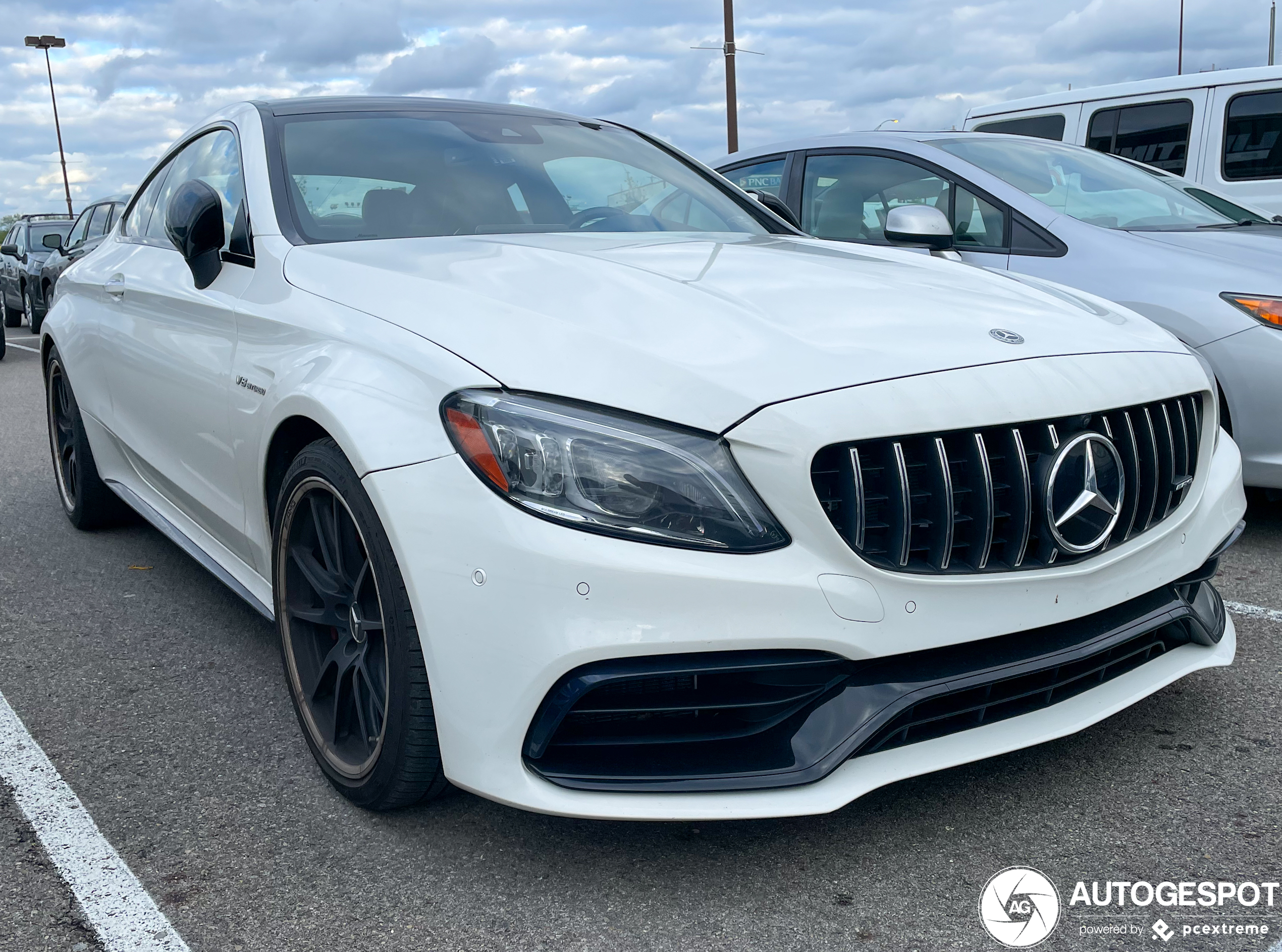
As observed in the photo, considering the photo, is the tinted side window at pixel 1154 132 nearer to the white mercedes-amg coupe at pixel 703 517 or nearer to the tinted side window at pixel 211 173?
the white mercedes-amg coupe at pixel 703 517

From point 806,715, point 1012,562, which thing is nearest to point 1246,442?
point 1012,562

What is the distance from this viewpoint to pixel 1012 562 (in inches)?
80.6

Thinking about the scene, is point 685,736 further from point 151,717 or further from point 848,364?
point 151,717

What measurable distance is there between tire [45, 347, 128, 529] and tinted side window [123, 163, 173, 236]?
2.16 ft

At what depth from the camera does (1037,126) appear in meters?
9.06

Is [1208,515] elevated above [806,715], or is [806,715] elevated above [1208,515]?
[1208,515]

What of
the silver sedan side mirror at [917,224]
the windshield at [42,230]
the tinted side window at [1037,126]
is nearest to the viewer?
the silver sedan side mirror at [917,224]

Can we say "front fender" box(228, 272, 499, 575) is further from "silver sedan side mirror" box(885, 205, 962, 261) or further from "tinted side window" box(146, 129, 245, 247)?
"silver sedan side mirror" box(885, 205, 962, 261)

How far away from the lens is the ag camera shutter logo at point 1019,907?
6.20 ft

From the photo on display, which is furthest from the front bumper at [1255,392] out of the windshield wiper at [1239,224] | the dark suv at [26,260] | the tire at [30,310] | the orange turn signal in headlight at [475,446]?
the tire at [30,310]

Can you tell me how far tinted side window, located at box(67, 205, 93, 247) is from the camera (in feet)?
45.5

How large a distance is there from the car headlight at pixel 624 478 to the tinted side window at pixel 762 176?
3981mm

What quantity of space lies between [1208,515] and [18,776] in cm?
264

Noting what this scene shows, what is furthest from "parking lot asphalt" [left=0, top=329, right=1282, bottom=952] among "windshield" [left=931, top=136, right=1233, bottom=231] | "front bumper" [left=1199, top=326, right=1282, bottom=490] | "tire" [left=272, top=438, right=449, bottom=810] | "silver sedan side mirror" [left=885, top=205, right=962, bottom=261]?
"windshield" [left=931, top=136, right=1233, bottom=231]
